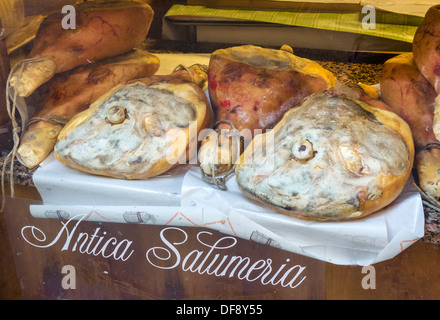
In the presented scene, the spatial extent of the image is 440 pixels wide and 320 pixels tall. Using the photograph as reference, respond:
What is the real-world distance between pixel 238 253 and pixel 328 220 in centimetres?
24

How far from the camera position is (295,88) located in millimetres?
950

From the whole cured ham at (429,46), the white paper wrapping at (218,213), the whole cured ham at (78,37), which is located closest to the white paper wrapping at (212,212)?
the white paper wrapping at (218,213)

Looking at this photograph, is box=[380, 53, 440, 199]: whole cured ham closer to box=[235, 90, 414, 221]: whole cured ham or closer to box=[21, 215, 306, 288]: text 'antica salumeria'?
box=[235, 90, 414, 221]: whole cured ham

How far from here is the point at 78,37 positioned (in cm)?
103

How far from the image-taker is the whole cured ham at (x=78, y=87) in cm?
105

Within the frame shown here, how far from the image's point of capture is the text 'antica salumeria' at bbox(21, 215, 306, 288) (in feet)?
3.30

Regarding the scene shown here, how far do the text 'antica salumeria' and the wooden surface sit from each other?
0.02m

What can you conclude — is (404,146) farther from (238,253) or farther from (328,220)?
(238,253)

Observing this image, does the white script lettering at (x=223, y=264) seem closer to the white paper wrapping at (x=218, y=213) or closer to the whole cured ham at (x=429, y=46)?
the white paper wrapping at (x=218, y=213)

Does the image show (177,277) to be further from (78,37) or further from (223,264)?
(78,37)
